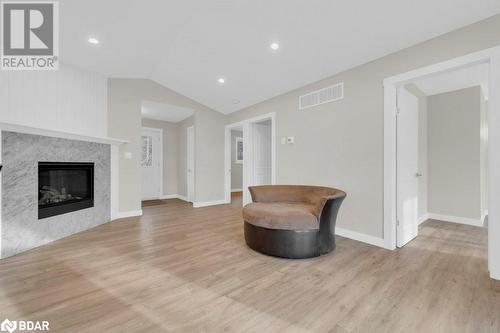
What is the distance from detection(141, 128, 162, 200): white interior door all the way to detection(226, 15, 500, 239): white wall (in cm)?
451

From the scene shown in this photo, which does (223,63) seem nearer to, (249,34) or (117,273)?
(249,34)

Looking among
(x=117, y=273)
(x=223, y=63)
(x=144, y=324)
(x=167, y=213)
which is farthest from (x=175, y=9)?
(x=167, y=213)

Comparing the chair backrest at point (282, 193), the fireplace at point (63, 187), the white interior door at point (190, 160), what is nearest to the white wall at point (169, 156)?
the white interior door at point (190, 160)

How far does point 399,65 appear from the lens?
2613 mm

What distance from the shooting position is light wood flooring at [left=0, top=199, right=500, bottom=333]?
144 centimetres

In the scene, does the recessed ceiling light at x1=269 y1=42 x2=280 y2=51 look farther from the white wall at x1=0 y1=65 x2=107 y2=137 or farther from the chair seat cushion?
the white wall at x1=0 y1=65 x2=107 y2=137

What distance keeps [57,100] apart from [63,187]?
1.33 m

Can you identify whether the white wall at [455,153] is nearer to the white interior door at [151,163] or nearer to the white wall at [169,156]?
the white wall at [169,156]

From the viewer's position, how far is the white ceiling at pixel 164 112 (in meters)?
4.87

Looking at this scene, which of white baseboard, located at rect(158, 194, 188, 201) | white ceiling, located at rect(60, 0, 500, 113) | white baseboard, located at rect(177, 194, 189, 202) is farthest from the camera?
white baseboard, located at rect(158, 194, 188, 201)

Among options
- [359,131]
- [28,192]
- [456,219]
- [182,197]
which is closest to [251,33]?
[359,131]

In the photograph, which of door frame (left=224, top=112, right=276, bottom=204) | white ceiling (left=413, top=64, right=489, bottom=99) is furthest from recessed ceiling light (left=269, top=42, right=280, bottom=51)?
white ceiling (left=413, top=64, right=489, bottom=99)

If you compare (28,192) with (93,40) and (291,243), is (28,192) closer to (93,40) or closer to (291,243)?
(93,40)

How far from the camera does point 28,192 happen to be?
2.63 meters
